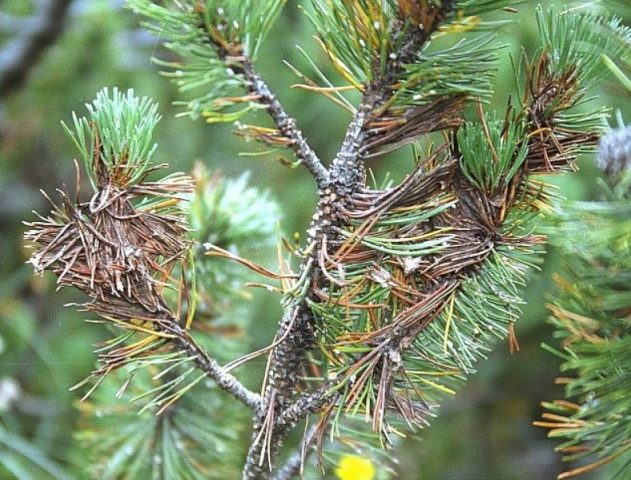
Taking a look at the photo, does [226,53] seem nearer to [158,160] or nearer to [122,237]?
[122,237]

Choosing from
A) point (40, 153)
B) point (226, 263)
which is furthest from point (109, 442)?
point (40, 153)

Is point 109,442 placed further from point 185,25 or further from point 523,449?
point 523,449

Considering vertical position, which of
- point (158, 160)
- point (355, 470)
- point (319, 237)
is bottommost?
point (355, 470)

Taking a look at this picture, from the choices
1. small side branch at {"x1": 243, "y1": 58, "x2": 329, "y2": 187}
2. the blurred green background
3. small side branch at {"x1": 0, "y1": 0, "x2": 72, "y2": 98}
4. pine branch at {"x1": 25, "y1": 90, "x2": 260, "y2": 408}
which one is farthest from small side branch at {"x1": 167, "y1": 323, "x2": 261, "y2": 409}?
small side branch at {"x1": 0, "y1": 0, "x2": 72, "y2": 98}

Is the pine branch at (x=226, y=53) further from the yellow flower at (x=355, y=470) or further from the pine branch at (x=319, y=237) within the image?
the yellow flower at (x=355, y=470)

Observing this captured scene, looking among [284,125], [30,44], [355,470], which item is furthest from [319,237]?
[30,44]
